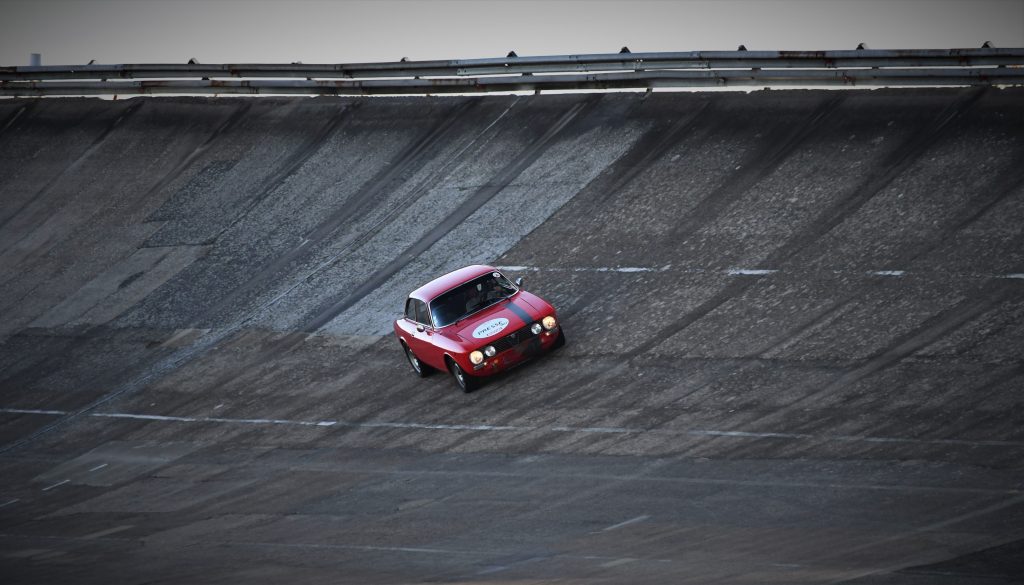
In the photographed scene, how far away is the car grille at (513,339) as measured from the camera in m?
16.8

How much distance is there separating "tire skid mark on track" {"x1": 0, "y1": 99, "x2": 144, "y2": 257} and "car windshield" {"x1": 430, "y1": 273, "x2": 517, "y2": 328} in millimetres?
13939

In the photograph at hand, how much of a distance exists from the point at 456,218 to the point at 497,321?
21.4 ft

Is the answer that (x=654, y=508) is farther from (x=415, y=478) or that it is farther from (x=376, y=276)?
(x=376, y=276)

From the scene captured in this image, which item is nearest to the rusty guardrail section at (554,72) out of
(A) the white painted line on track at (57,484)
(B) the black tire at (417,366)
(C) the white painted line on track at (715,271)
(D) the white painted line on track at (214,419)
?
(C) the white painted line on track at (715,271)

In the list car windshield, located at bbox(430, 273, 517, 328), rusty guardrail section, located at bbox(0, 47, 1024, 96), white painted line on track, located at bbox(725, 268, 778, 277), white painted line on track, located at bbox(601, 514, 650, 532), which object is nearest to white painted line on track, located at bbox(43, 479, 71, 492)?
car windshield, located at bbox(430, 273, 517, 328)

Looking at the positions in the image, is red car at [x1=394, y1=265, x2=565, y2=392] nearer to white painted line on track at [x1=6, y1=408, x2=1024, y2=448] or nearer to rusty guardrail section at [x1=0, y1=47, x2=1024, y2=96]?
white painted line on track at [x1=6, y1=408, x2=1024, y2=448]

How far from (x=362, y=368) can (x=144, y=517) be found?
15.3 ft

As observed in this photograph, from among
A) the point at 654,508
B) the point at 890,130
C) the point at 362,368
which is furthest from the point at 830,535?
the point at 890,130

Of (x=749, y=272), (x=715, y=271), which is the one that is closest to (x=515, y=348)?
(x=715, y=271)

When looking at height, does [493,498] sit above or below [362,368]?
below

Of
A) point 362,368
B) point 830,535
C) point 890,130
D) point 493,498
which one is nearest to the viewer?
point 830,535

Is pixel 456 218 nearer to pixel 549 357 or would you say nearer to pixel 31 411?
pixel 549 357

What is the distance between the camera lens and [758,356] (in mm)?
15711

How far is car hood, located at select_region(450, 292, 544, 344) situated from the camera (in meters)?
16.9
